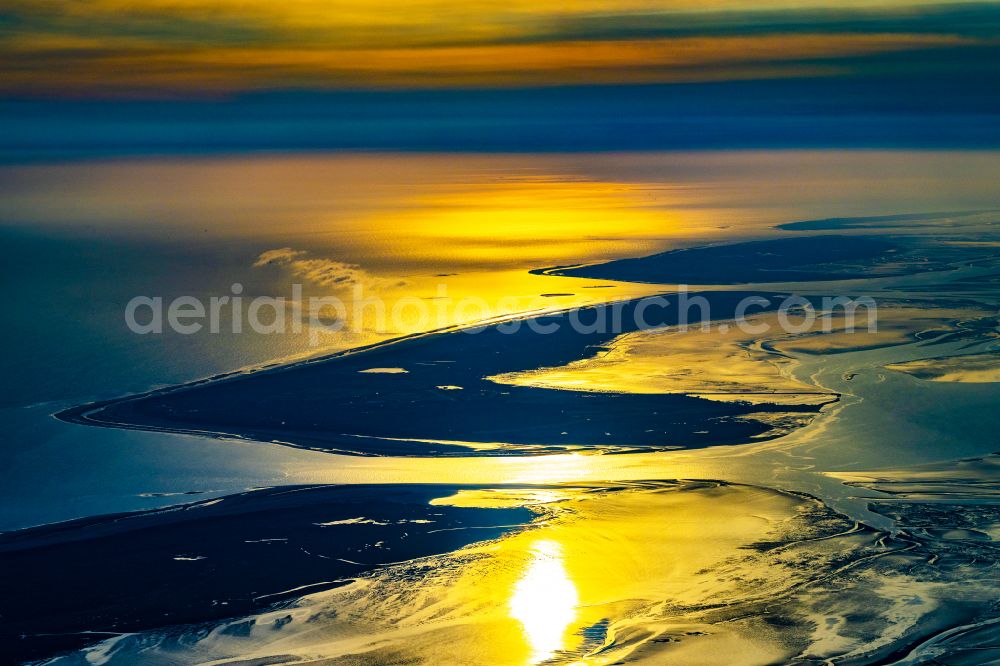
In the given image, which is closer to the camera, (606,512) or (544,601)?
(544,601)

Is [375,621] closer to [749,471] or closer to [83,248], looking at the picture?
[749,471]

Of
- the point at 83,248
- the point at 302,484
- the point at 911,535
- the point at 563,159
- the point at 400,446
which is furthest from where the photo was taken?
the point at 563,159

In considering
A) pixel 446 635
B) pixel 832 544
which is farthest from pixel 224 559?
pixel 832 544

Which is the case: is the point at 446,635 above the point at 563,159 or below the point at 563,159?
below

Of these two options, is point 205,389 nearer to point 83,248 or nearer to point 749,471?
point 749,471

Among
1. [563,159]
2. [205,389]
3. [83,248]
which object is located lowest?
[205,389]

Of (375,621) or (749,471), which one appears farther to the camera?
(749,471)

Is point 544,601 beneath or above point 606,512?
beneath

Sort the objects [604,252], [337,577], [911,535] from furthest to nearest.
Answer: [604,252] < [911,535] < [337,577]
